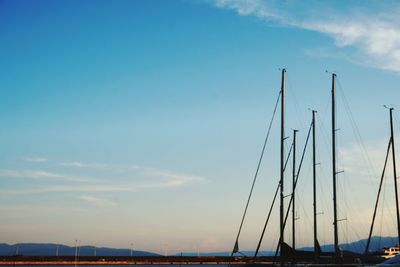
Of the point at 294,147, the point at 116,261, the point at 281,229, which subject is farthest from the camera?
the point at 116,261

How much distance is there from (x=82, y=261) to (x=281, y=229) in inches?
6239

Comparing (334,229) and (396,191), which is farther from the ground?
(396,191)

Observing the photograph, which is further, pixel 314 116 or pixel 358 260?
pixel 314 116

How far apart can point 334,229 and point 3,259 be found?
160542mm

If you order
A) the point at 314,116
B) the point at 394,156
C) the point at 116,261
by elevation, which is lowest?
the point at 116,261

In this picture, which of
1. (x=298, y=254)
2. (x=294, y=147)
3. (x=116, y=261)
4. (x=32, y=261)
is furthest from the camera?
(x=116, y=261)

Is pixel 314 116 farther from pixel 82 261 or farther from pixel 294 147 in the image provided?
pixel 82 261

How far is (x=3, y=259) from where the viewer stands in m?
184

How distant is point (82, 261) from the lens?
191375 millimetres

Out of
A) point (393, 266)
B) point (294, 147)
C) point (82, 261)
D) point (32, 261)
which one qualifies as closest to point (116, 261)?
point (82, 261)

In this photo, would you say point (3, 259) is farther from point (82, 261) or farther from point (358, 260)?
point (358, 260)

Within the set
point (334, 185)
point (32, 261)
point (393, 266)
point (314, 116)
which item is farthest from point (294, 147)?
point (32, 261)

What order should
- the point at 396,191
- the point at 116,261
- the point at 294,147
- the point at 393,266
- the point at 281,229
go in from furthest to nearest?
1. the point at 116,261
2. the point at 294,147
3. the point at 396,191
4. the point at 281,229
5. the point at 393,266

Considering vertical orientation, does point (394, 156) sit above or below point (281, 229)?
above
